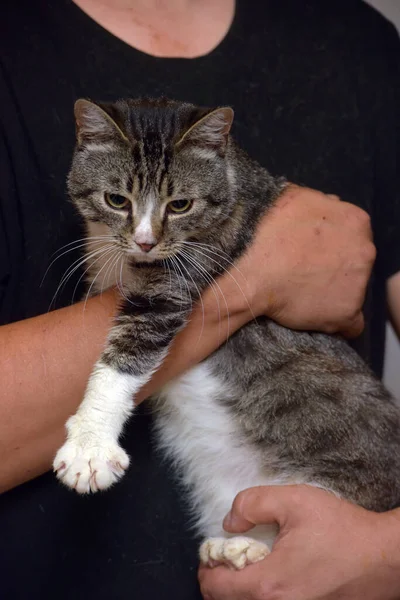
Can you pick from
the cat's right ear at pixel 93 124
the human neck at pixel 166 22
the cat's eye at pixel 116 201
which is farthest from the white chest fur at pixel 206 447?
the human neck at pixel 166 22

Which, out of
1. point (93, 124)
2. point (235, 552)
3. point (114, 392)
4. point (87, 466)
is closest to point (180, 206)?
point (93, 124)

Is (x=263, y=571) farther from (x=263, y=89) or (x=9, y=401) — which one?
(x=263, y=89)

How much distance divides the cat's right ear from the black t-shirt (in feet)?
A: 0.30

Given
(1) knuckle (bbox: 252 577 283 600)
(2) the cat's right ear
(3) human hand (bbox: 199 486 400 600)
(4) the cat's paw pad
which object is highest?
(2) the cat's right ear

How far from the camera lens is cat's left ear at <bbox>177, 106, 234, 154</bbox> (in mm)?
1106

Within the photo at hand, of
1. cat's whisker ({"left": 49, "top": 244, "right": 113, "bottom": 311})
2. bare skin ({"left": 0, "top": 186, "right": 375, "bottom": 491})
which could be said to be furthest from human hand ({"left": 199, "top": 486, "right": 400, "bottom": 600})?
cat's whisker ({"left": 49, "top": 244, "right": 113, "bottom": 311})

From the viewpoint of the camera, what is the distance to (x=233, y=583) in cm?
108

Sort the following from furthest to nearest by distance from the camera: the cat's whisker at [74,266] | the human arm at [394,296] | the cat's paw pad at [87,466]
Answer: the human arm at [394,296], the cat's whisker at [74,266], the cat's paw pad at [87,466]

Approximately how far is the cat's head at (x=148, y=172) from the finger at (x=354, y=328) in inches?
15.0

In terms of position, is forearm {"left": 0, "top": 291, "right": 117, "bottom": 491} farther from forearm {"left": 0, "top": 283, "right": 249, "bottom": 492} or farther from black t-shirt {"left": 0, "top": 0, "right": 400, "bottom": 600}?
black t-shirt {"left": 0, "top": 0, "right": 400, "bottom": 600}

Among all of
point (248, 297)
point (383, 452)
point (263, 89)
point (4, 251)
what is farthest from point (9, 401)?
A: point (263, 89)

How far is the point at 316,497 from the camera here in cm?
109

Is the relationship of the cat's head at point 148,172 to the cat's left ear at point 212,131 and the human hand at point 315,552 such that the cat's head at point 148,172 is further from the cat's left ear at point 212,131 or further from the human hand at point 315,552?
the human hand at point 315,552

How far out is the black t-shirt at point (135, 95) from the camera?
1188mm
